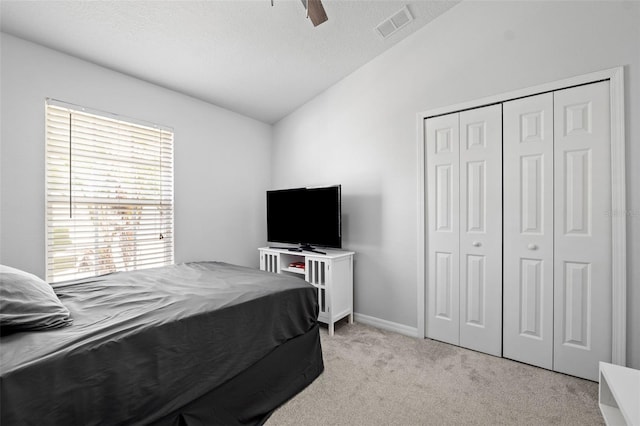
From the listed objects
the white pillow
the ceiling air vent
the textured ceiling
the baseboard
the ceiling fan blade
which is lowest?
the baseboard

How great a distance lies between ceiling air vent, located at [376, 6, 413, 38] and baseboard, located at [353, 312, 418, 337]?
2.74 metres

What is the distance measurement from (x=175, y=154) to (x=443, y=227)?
2734 millimetres

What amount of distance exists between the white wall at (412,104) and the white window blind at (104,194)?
61.5 inches

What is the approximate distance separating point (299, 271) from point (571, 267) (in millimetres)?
2255

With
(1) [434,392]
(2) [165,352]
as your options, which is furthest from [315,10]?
(1) [434,392]

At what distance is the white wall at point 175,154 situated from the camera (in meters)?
2.06

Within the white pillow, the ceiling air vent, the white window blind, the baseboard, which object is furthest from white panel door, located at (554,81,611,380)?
the white window blind

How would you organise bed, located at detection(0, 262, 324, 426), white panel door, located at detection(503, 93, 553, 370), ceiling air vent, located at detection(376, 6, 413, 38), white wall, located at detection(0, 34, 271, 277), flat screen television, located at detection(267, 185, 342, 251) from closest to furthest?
bed, located at detection(0, 262, 324, 426) → white wall, located at detection(0, 34, 271, 277) → white panel door, located at detection(503, 93, 553, 370) → ceiling air vent, located at detection(376, 6, 413, 38) → flat screen television, located at detection(267, 185, 342, 251)

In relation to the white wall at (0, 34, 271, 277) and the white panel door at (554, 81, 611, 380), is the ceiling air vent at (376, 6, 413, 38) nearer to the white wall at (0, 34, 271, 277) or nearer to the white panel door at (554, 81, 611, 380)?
the white panel door at (554, 81, 611, 380)

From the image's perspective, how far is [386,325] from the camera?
2945mm

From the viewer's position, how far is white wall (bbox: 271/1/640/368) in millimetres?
1941

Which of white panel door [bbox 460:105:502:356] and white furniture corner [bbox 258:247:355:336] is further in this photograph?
white furniture corner [bbox 258:247:355:336]

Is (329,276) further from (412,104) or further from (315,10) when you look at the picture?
(315,10)

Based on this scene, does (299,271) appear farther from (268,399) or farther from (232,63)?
(232,63)
